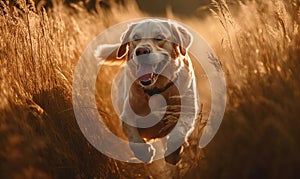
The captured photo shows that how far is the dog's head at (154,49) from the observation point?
16.2 ft

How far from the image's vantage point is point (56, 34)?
5.63 m

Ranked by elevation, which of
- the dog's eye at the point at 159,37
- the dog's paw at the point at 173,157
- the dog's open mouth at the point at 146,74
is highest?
the dog's eye at the point at 159,37

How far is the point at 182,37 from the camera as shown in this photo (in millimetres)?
5301

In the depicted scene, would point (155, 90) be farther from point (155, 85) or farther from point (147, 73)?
point (147, 73)

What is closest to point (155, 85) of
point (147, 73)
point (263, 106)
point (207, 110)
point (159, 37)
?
point (147, 73)

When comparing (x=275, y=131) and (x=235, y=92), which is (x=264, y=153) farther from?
(x=235, y=92)

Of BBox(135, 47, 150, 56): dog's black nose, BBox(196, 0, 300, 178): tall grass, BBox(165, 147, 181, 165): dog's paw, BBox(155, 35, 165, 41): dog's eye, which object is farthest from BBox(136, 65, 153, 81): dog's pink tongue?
BBox(196, 0, 300, 178): tall grass

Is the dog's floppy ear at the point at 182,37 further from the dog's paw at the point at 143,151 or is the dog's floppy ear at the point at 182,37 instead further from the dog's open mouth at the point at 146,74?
the dog's paw at the point at 143,151

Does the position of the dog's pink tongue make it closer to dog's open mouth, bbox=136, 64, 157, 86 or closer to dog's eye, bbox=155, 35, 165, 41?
dog's open mouth, bbox=136, 64, 157, 86

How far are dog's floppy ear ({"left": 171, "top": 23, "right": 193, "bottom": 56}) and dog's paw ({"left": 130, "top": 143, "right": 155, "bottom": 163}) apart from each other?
2.93 feet

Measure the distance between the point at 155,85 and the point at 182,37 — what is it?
0.56m

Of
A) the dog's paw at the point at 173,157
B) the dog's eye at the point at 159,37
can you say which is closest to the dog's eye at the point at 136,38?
the dog's eye at the point at 159,37

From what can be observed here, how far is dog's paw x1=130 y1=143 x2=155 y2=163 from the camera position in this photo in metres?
4.76

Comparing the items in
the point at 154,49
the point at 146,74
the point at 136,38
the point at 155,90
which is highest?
the point at 136,38
